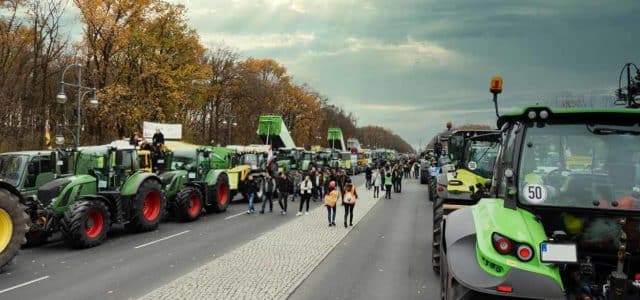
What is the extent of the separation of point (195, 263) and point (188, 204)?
628 centimetres

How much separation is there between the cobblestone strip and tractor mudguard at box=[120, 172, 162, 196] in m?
3.68

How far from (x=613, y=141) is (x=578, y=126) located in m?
0.28

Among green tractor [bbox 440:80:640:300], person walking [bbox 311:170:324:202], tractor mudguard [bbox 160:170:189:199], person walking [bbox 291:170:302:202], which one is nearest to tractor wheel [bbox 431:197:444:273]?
green tractor [bbox 440:80:640:300]

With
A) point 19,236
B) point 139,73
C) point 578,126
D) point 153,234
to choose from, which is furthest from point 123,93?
point 578,126

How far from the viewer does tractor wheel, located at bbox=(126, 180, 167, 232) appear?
13.3 metres

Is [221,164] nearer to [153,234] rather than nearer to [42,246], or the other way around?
[153,234]

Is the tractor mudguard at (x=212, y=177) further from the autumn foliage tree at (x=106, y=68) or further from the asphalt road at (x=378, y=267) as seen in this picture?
the autumn foliage tree at (x=106, y=68)

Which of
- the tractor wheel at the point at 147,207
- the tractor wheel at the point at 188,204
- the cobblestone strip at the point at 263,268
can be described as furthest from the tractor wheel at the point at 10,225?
the tractor wheel at the point at 188,204

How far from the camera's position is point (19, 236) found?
9.20 m

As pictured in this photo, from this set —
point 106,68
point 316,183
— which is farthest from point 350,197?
point 106,68

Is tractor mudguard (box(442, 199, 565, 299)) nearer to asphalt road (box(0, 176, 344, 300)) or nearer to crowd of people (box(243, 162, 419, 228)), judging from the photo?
asphalt road (box(0, 176, 344, 300))

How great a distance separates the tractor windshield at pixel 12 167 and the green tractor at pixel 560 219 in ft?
42.8

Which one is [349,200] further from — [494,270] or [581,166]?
[494,270]

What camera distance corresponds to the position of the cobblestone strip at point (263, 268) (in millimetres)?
7520
